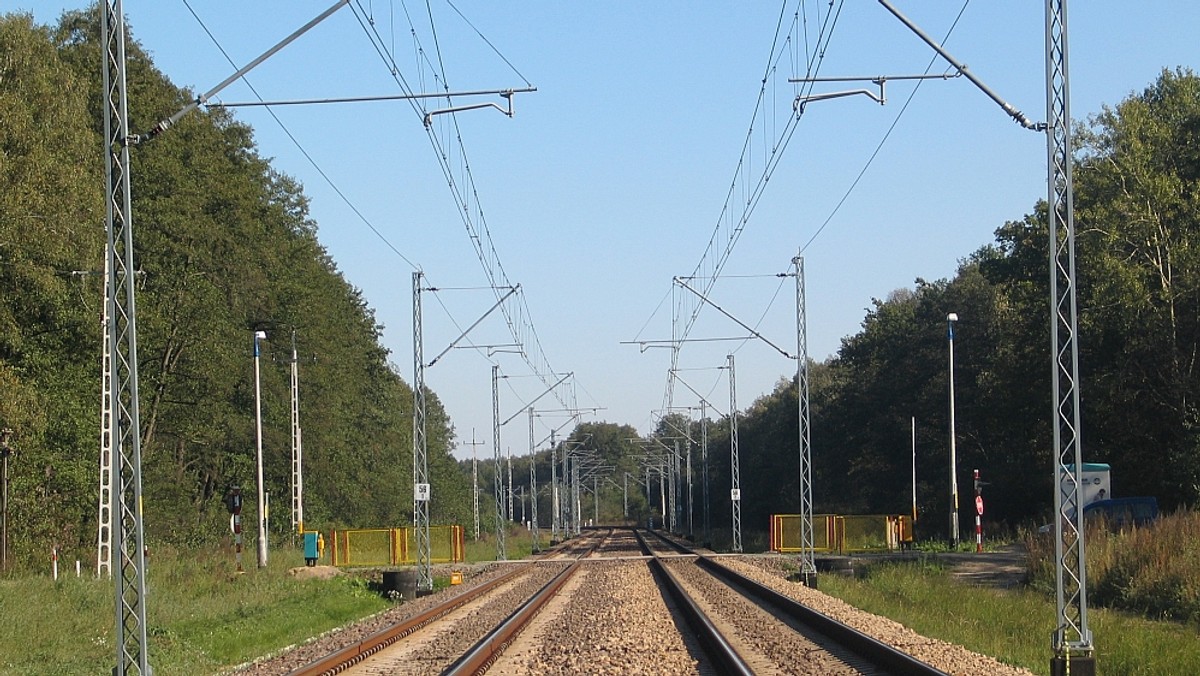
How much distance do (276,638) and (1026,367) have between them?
144 feet

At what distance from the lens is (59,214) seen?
3781 centimetres

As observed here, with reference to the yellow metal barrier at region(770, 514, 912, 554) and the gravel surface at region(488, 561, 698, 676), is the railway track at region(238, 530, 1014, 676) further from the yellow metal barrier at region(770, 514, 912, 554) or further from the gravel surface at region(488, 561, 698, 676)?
the yellow metal barrier at region(770, 514, 912, 554)

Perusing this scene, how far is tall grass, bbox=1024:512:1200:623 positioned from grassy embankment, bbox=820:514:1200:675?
0.02 m

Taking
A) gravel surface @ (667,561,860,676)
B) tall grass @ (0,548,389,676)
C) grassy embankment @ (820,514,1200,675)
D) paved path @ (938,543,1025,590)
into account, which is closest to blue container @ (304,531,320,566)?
tall grass @ (0,548,389,676)

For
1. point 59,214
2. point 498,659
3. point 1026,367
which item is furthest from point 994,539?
point 498,659

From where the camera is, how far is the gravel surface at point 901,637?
52.6 ft

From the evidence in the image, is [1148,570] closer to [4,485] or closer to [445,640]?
[445,640]

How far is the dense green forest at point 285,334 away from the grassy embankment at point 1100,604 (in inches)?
676

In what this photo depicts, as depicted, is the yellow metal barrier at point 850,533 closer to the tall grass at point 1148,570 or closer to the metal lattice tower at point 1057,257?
the tall grass at point 1148,570

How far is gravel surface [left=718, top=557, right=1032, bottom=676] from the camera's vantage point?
52.6 ft

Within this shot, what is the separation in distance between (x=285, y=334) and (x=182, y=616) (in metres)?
41.0

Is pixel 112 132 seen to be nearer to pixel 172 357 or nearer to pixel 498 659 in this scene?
pixel 498 659

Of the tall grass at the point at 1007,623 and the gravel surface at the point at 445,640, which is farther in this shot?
the gravel surface at the point at 445,640

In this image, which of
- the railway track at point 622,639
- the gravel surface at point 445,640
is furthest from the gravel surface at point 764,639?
the gravel surface at point 445,640
